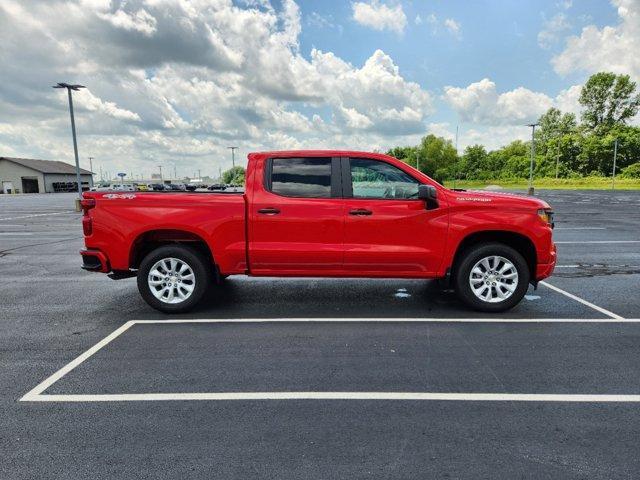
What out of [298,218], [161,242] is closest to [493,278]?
[298,218]

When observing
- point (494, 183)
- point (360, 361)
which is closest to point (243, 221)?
point (360, 361)

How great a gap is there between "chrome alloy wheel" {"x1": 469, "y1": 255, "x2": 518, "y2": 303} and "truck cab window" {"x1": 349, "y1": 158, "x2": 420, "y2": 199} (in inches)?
48.3

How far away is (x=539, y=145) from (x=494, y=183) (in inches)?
671

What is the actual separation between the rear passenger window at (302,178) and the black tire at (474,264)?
1912 mm

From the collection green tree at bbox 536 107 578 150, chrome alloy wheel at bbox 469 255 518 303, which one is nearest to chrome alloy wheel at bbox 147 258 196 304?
chrome alloy wheel at bbox 469 255 518 303

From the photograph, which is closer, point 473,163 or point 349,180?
point 349,180

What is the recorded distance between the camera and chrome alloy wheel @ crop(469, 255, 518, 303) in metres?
5.45

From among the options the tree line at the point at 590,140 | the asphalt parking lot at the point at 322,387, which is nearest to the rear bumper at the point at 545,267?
the asphalt parking lot at the point at 322,387

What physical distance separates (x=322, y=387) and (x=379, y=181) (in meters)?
2.81

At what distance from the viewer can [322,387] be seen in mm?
3584

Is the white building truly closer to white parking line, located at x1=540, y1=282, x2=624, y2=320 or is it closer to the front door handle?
the front door handle

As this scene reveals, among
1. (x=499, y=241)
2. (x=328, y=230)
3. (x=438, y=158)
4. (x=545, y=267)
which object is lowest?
(x=545, y=267)

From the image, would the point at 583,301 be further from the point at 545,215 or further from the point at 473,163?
the point at 473,163

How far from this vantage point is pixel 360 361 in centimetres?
409
